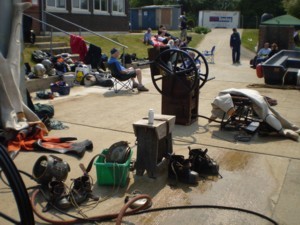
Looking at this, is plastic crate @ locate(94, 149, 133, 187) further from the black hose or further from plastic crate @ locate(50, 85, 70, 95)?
plastic crate @ locate(50, 85, 70, 95)

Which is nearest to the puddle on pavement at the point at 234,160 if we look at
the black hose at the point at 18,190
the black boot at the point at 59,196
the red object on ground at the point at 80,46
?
the black boot at the point at 59,196

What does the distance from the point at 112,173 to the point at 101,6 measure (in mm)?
19400

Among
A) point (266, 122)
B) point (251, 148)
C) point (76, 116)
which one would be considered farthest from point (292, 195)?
point (76, 116)

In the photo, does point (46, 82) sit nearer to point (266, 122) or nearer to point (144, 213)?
point (266, 122)

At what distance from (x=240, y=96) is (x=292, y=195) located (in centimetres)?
274

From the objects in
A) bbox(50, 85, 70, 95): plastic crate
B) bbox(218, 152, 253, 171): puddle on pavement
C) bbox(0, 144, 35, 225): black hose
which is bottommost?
bbox(218, 152, 253, 171): puddle on pavement

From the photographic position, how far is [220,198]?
175 inches

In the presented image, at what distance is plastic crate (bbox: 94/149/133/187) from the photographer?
4.48m

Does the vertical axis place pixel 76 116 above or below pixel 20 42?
below

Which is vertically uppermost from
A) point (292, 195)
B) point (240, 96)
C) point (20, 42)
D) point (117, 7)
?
point (117, 7)

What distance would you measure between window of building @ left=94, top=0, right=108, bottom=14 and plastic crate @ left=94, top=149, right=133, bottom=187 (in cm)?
1824

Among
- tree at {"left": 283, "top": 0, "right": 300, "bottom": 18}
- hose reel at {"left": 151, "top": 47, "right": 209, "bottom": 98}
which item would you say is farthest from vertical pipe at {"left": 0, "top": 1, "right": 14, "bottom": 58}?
tree at {"left": 283, "top": 0, "right": 300, "bottom": 18}

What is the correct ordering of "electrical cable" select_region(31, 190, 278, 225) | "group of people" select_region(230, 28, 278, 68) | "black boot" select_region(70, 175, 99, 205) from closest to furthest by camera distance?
"electrical cable" select_region(31, 190, 278, 225)
"black boot" select_region(70, 175, 99, 205)
"group of people" select_region(230, 28, 278, 68)

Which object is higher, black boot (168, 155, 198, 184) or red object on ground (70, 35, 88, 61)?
red object on ground (70, 35, 88, 61)
